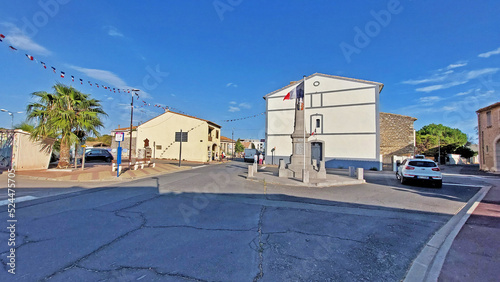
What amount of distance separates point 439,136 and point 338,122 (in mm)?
43282

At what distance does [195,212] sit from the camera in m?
5.74

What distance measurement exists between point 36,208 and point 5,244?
9.23ft

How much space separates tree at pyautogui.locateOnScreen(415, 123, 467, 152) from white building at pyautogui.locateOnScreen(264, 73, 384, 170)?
31.2 meters

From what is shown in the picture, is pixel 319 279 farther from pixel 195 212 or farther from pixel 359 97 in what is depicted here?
pixel 359 97

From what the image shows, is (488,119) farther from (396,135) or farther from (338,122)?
(338,122)

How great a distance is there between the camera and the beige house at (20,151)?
543 inches

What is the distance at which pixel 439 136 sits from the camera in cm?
5216

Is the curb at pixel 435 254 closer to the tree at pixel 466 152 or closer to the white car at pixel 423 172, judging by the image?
the white car at pixel 423 172

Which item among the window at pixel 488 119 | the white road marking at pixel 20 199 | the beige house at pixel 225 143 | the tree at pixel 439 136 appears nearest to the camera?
the white road marking at pixel 20 199

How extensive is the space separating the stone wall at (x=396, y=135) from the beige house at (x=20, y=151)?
34114mm

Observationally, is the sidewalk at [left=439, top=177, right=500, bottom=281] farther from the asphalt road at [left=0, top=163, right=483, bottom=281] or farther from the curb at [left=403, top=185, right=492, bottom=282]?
the asphalt road at [left=0, top=163, right=483, bottom=281]

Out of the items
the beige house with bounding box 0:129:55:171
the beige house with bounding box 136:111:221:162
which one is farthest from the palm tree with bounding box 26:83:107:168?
the beige house with bounding box 136:111:221:162

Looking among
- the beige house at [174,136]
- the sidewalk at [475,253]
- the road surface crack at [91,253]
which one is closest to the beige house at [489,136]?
the sidewalk at [475,253]

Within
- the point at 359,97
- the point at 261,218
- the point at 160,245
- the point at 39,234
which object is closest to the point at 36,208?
the point at 39,234
